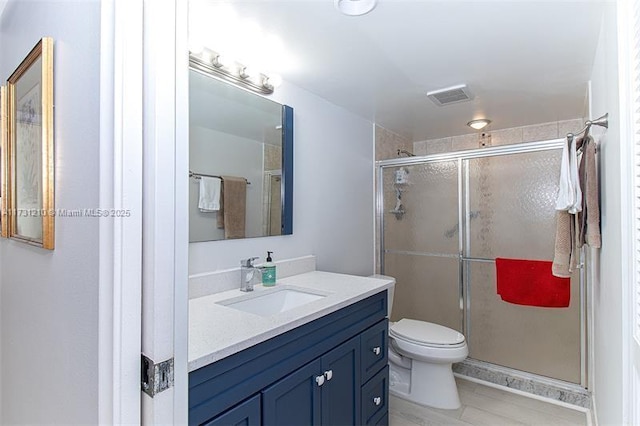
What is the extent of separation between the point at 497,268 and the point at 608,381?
1098 millimetres

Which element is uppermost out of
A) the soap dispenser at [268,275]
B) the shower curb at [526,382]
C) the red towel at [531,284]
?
the soap dispenser at [268,275]

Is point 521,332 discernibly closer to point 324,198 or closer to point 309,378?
point 324,198

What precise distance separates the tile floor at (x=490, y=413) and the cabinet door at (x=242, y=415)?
1.31 m

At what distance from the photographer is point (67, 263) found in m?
0.79

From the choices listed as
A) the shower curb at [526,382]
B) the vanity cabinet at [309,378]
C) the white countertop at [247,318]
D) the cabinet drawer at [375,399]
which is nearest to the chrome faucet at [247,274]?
the white countertop at [247,318]

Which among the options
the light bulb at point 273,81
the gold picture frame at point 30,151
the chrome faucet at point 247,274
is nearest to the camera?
Answer: the gold picture frame at point 30,151

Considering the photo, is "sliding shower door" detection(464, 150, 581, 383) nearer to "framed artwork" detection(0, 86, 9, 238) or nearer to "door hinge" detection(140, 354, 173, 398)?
"door hinge" detection(140, 354, 173, 398)

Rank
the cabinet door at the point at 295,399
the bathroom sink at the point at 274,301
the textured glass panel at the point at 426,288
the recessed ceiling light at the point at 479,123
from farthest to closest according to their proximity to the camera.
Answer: the recessed ceiling light at the point at 479,123 < the textured glass panel at the point at 426,288 < the bathroom sink at the point at 274,301 < the cabinet door at the point at 295,399

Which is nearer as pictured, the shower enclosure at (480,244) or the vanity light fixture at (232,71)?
the vanity light fixture at (232,71)

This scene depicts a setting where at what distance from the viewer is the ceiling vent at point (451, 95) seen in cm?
215

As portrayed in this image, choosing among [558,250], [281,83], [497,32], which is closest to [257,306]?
[281,83]

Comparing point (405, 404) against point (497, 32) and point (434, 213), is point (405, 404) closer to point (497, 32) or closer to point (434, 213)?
point (434, 213)

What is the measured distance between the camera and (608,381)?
1388 millimetres

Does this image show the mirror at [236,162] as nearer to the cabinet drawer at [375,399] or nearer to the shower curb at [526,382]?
the cabinet drawer at [375,399]
